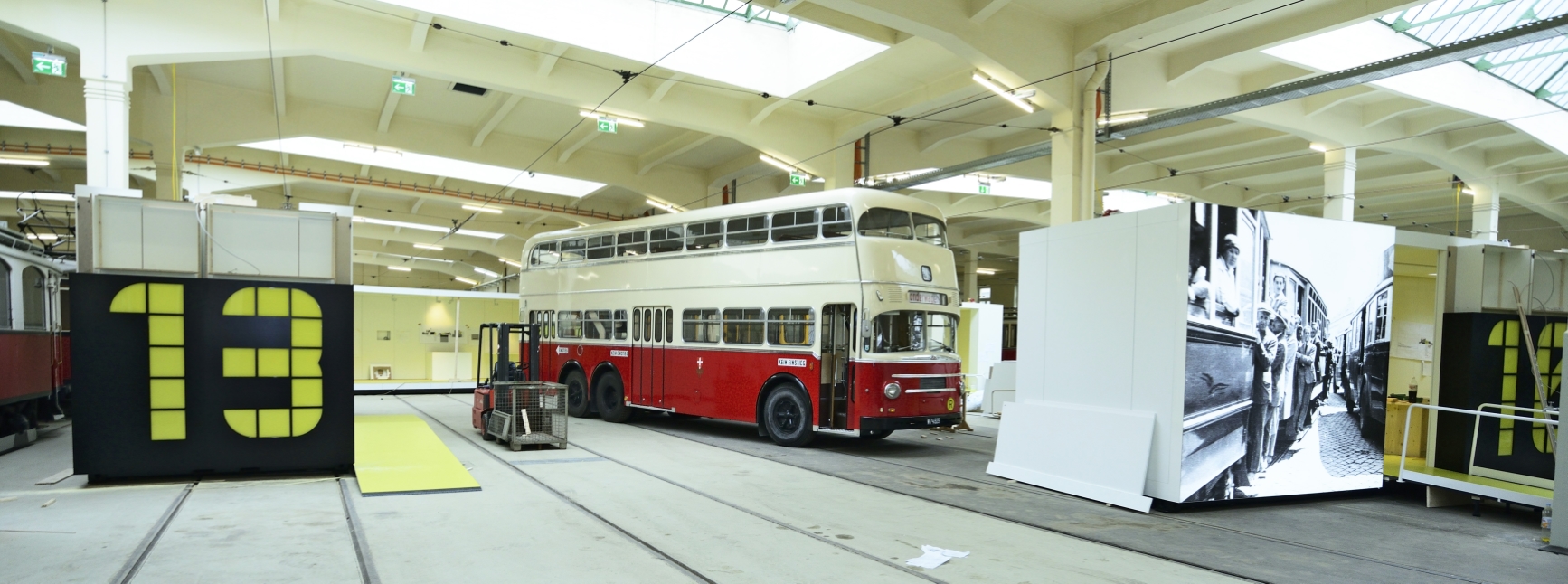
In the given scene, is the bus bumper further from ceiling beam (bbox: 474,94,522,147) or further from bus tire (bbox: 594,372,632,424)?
ceiling beam (bbox: 474,94,522,147)

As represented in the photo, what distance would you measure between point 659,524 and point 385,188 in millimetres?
19875

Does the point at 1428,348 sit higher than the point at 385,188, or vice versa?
the point at 385,188

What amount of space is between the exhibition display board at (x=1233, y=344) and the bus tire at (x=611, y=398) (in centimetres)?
833

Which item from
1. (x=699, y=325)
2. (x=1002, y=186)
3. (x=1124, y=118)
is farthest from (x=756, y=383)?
(x=1002, y=186)

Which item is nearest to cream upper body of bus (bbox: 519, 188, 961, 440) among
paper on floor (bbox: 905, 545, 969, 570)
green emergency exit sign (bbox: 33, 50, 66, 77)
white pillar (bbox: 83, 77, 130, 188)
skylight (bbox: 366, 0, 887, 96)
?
skylight (bbox: 366, 0, 887, 96)

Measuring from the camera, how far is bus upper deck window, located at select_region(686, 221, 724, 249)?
13.7 m

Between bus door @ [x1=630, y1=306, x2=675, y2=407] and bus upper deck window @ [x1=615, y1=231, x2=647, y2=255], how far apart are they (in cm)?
110

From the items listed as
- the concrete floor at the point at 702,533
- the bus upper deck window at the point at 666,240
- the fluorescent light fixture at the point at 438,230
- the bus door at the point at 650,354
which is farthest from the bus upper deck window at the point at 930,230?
the fluorescent light fixture at the point at 438,230

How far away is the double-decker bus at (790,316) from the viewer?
38.0 feet

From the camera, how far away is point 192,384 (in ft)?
27.5

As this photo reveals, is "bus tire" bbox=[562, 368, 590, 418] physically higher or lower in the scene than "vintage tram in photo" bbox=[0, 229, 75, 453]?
lower

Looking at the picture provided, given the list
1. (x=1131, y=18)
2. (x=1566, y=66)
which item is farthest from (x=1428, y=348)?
(x=1566, y=66)

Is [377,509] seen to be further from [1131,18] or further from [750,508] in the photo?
[1131,18]

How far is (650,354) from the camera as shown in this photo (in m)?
14.7
